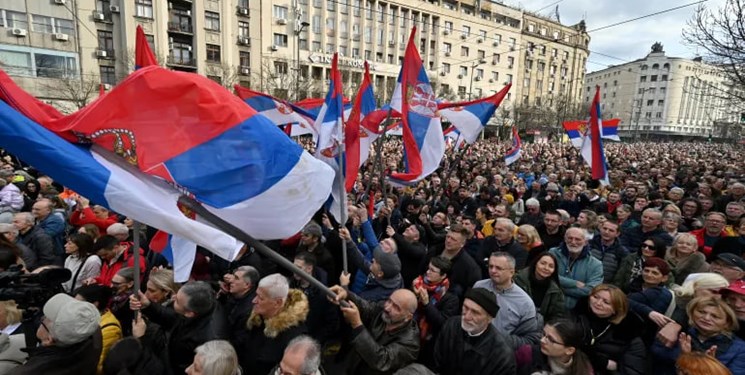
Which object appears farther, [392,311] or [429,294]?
[429,294]

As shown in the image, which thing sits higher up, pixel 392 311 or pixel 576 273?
pixel 392 311

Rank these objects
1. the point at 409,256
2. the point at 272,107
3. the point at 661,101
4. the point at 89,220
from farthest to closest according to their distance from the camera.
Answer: the point at 661,101 < the point at 272,107 < the point at 89,220 < the point at 409,256

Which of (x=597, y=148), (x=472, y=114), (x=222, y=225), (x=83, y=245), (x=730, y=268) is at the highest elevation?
(x=472, y=114)

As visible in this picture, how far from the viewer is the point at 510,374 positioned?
2.63 meters

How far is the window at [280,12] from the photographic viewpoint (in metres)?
38.8

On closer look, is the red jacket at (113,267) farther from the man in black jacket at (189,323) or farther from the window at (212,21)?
the window at (212,21)

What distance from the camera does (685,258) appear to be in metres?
4.12

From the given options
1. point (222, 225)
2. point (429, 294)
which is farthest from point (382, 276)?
point (222, 225)

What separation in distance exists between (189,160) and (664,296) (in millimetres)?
3661

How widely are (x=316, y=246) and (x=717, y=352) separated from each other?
11.4 ft

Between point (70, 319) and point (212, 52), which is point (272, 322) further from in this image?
point (212, 52)

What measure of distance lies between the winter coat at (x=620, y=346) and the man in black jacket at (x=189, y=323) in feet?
8.98

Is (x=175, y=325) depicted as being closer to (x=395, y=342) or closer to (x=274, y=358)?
(x=274, y=358)

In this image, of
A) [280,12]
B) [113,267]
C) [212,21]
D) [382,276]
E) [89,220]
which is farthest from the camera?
[280,12]
